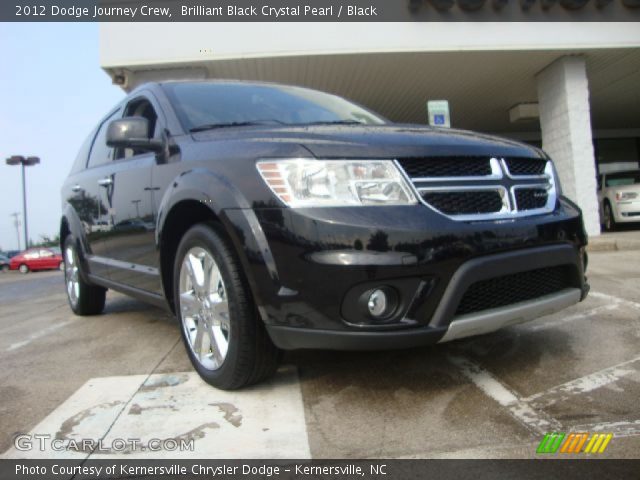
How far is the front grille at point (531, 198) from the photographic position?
2316mm

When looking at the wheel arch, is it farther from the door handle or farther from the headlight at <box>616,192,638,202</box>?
the headlight at <box>616,192,638,202</box>

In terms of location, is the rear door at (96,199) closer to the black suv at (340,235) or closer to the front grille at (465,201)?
the black suv at (340,235)

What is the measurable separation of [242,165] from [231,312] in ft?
2.08

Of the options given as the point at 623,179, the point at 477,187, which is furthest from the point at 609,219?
the point at 477,187

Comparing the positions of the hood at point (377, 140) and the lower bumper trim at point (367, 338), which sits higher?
the hood at point (377, 140)

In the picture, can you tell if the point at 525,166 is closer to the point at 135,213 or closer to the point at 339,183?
the point at 339,183

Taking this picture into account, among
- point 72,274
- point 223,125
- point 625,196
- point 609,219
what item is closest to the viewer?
point 223,125

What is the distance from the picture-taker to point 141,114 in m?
3.29

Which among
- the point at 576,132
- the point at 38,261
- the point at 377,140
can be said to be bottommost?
the point at 377,140

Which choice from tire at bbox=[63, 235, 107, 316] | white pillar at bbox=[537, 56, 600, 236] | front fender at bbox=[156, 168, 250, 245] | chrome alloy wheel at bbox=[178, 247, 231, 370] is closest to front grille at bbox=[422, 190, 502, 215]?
front fender at bbox=[156, 168, 250, 245]

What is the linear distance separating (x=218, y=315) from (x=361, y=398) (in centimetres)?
75

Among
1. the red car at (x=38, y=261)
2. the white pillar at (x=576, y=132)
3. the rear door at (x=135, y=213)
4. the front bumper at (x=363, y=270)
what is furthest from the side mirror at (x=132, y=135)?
the red car at (x=38, y=261)

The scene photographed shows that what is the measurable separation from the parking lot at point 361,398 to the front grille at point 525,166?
0.97 meters

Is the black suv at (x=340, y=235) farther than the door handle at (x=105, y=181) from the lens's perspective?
No
